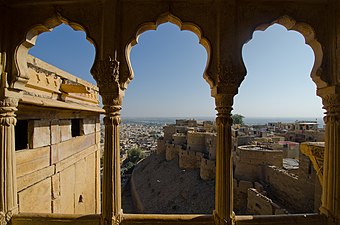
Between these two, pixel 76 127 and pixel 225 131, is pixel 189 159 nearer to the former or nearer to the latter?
pixel 76 127

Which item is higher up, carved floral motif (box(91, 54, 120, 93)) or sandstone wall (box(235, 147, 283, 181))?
carved floral motif (box(91, 54, 120, 93))

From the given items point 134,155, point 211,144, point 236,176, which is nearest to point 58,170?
point 236,176

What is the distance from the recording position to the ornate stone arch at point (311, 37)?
3.29 metres

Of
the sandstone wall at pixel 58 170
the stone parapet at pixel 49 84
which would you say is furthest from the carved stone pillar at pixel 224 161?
the sandstone wall at pixel 58 170

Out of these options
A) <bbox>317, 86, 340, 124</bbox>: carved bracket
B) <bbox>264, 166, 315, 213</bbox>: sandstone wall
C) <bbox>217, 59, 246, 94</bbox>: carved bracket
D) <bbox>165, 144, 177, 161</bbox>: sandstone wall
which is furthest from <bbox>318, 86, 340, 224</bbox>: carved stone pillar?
<bbox>165, 144, 177, 161</bbox>: sandstone wall

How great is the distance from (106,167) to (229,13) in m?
3.02

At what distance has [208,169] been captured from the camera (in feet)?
94.8

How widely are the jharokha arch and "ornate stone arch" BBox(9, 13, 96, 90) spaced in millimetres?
15

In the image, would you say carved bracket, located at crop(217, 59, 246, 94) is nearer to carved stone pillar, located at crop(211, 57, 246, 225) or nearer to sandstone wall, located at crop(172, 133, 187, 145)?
carved stone pillar, located at crop(211, 57, 246, 225)

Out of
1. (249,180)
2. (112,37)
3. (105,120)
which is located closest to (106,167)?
(105,120)

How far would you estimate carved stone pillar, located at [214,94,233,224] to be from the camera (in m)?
3.19

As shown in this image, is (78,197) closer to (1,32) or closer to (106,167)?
(106,167)

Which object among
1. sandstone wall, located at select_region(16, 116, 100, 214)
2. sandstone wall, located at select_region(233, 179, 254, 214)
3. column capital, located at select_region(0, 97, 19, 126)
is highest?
column capital, located at select_region(0, 97, 19, 126)

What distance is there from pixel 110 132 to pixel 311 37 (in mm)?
3487
